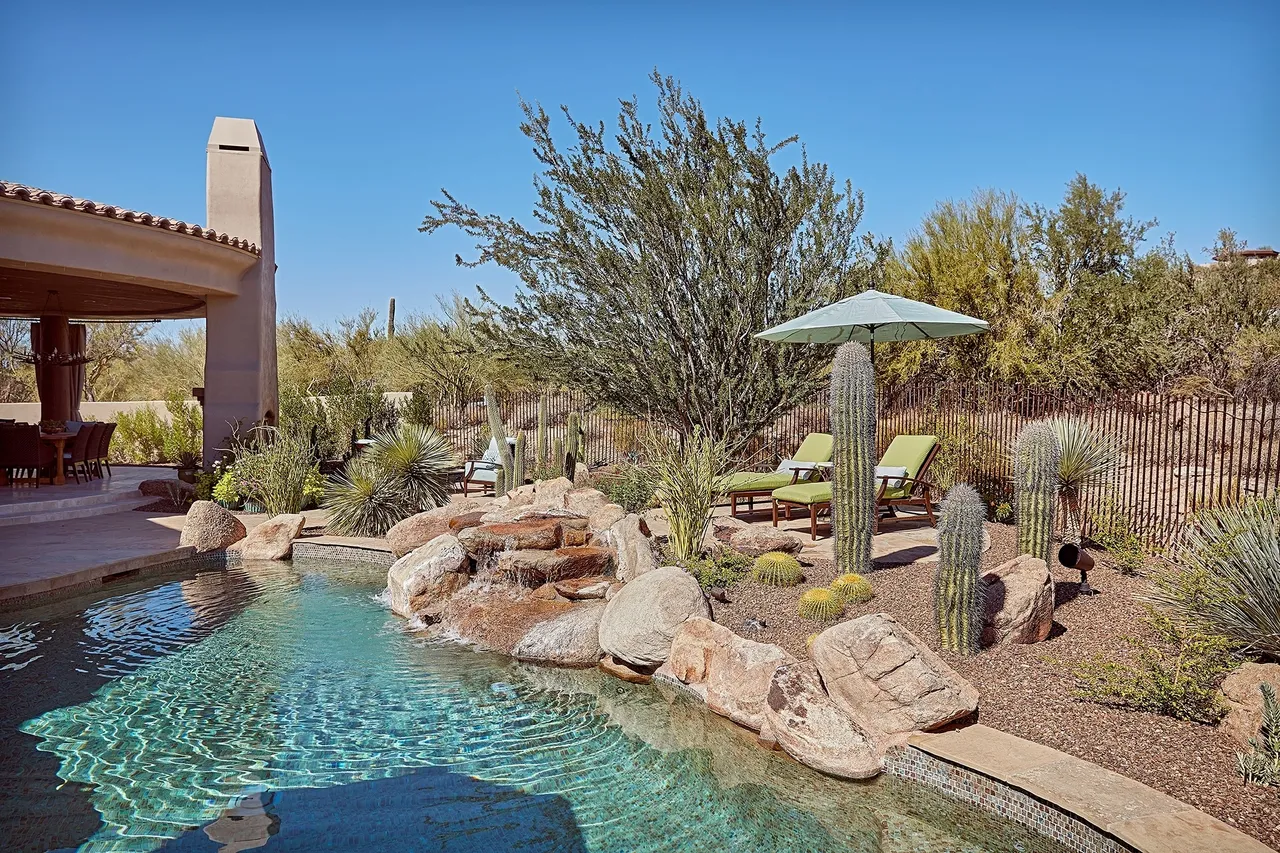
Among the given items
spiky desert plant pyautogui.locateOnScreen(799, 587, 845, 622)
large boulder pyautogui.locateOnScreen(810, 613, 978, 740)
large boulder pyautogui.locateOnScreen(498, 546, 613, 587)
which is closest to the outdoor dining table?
large boulder pyautogui.locateOnScreen(498, 546, 613, 587)

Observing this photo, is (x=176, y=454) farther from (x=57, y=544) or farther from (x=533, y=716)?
(x=533, y=716)

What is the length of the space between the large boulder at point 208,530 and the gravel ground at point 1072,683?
609cm

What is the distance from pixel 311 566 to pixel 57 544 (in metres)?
2.65

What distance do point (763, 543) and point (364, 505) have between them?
5.19 meters

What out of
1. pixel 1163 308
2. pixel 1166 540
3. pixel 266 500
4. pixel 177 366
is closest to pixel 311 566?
pixel 266 500

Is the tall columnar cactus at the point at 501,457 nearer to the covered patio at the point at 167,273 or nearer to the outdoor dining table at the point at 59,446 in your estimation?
the covered patio at the point at 167,273

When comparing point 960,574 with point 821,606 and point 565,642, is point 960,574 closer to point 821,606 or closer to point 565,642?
point 821,606

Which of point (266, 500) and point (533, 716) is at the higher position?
point (266, 500)

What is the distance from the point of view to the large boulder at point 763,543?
775 cm

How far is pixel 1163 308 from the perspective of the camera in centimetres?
1794

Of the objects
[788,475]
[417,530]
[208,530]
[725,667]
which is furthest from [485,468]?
[725,667]

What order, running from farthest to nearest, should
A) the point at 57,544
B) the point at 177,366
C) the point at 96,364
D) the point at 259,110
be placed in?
the point at 96,364 < the point at 177,366 < the point at 259,110 < the point at 57,544

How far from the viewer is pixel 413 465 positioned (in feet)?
36.7

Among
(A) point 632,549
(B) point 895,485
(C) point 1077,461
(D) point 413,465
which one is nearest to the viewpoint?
(C) point 1077,461
